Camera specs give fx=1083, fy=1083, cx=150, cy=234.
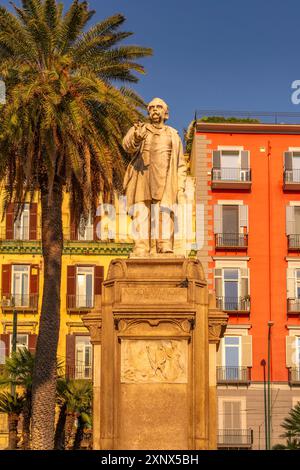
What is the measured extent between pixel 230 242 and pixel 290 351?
7.14 meters

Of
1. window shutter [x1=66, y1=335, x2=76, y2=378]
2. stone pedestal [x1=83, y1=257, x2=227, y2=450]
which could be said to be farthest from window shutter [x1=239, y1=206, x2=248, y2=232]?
stone pedestal [x1=83, y1=257, x2=227, y2=450]

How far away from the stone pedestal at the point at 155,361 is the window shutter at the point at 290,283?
143 feet

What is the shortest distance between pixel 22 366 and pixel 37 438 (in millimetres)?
6288

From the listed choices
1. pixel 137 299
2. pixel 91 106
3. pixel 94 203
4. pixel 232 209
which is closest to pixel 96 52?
pixel 91 106

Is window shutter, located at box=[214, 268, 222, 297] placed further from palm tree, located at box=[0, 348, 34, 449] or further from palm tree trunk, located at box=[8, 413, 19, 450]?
palm tree trunk, located at box=[8, 413, 19, 450]

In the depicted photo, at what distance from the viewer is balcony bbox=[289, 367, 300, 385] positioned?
197 feet

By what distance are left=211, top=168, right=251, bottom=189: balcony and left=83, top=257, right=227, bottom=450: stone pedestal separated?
44.4 metres

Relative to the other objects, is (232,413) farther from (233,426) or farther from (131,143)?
(131,143)

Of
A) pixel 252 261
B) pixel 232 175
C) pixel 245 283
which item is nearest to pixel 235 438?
pixel 245 283

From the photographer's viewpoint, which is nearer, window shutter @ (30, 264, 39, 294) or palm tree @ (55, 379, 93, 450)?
palm tree @ (55, 379, 93, 450)

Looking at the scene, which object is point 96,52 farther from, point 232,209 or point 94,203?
point 232,209

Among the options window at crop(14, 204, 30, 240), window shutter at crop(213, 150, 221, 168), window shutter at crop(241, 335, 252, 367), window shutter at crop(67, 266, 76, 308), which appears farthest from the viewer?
window shutter at crop(213, 150, 221, 168)

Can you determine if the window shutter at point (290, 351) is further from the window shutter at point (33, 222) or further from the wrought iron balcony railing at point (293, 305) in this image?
the window shutter at point (33, 222)
